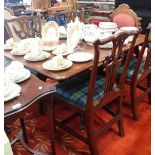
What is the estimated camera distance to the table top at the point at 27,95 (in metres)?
1.04

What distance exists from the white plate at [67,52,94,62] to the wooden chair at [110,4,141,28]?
120cm

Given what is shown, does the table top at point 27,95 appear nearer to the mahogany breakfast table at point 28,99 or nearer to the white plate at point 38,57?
the mahogany breakfast table at point 28,99

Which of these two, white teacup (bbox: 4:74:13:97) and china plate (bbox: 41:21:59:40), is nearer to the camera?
white teacup (bbox: 4:74:13:97)

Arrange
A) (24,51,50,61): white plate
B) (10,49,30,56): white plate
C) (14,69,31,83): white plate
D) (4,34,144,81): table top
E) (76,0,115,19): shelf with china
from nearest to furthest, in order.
A: (14,69,31,83): white plate < (4,34,144,81): table top < (24,51,50,61): white plate < (10,49,30,56): white plate < (76,0,115,19): shelf with china

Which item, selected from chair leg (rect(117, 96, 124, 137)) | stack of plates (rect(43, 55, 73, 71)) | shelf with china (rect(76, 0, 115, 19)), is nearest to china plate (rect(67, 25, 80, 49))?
stack of plates (rect(43, 55, 73, 71))

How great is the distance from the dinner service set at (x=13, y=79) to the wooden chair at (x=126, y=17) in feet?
5.92

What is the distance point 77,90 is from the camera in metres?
1.71

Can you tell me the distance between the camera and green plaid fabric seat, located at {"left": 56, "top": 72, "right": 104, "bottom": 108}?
5.34 ft

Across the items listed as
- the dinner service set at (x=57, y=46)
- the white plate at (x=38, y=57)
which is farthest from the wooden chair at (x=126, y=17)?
the white plate at (x=38, y=57)

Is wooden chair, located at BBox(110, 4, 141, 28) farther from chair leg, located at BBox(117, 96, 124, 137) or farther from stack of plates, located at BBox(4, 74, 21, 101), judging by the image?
stack of plates, located at BBox(4, 74, 21, 101)

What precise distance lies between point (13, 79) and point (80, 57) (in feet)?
2.03

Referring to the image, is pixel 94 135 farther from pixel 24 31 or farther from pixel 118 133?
pixel 24 31
